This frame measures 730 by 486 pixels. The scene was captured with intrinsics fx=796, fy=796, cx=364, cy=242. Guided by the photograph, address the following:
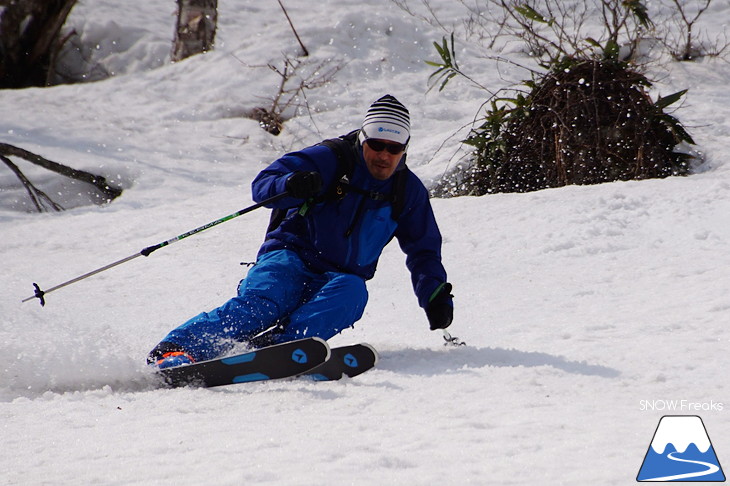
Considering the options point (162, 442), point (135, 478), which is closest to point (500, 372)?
point (162, 442)

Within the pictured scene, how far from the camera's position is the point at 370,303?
4.93 meters

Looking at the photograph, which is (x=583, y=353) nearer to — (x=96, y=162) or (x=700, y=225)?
(x=700, y=225)

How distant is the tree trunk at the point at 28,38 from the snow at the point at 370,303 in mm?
1116

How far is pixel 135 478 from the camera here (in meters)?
1.88

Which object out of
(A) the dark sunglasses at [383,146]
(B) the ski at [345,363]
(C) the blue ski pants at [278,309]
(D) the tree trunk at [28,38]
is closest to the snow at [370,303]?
(B) the ski at [345,363]

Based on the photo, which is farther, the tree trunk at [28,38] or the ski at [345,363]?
the tree trunk at [28,38]

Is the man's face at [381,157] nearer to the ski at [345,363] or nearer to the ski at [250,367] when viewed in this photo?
the ski at [345,363]

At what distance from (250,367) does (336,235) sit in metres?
0.86

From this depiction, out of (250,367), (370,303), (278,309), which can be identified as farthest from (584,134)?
(250,367)

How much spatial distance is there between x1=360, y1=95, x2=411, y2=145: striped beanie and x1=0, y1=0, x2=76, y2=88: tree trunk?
8748 mm

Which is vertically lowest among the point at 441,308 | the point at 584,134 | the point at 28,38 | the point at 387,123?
the point at 441,308

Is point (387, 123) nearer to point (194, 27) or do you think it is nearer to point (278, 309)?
point (278, 309)

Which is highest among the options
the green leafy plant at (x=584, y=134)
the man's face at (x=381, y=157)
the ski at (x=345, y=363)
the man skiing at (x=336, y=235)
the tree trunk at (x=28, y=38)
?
the tree trunk at (x=28, y=38)

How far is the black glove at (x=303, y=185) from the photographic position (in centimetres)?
333
